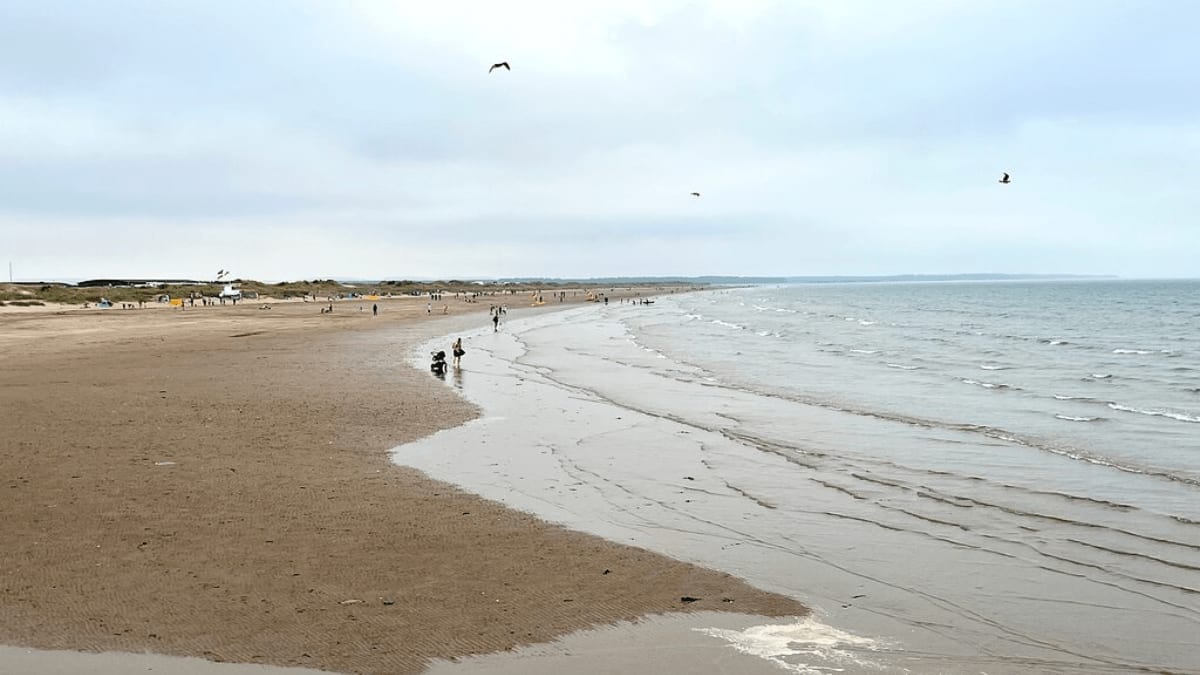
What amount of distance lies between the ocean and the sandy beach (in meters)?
0.99

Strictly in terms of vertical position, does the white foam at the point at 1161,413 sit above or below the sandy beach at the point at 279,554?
below

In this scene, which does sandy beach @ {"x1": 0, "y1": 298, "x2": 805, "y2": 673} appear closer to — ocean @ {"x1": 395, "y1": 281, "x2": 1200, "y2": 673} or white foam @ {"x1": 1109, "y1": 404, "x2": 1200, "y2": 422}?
ocean @ {"x1": 395, "y1": 281, "x2": 1200, "y2": 673}

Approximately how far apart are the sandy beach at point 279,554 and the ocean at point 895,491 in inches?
38.9

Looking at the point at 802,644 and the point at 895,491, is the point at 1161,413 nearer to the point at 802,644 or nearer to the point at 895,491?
the point at 895,491

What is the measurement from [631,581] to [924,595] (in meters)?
2.82

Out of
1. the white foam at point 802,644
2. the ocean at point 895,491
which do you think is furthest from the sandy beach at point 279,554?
the ocean at point 895,491

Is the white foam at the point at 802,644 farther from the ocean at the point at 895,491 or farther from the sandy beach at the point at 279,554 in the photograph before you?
the sandy beach at the point at 279,554

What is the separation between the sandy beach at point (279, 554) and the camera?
7094mm

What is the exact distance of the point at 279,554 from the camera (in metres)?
8.97

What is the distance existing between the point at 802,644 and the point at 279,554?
16.9 feet

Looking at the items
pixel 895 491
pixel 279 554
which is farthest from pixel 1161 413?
pixel 279 554

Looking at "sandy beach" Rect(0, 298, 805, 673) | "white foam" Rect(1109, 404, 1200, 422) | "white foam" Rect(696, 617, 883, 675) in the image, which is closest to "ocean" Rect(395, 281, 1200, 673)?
"white foam" Rect(696, 617, 883, 675)

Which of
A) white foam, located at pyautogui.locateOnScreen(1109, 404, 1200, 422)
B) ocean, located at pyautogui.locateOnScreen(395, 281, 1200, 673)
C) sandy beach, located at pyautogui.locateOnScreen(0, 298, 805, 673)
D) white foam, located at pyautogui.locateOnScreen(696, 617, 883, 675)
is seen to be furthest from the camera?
white foam, located at pyautogui.locateOnScreen(1109, 404, 1200, 422)

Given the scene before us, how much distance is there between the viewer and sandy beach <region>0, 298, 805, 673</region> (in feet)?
23.3
